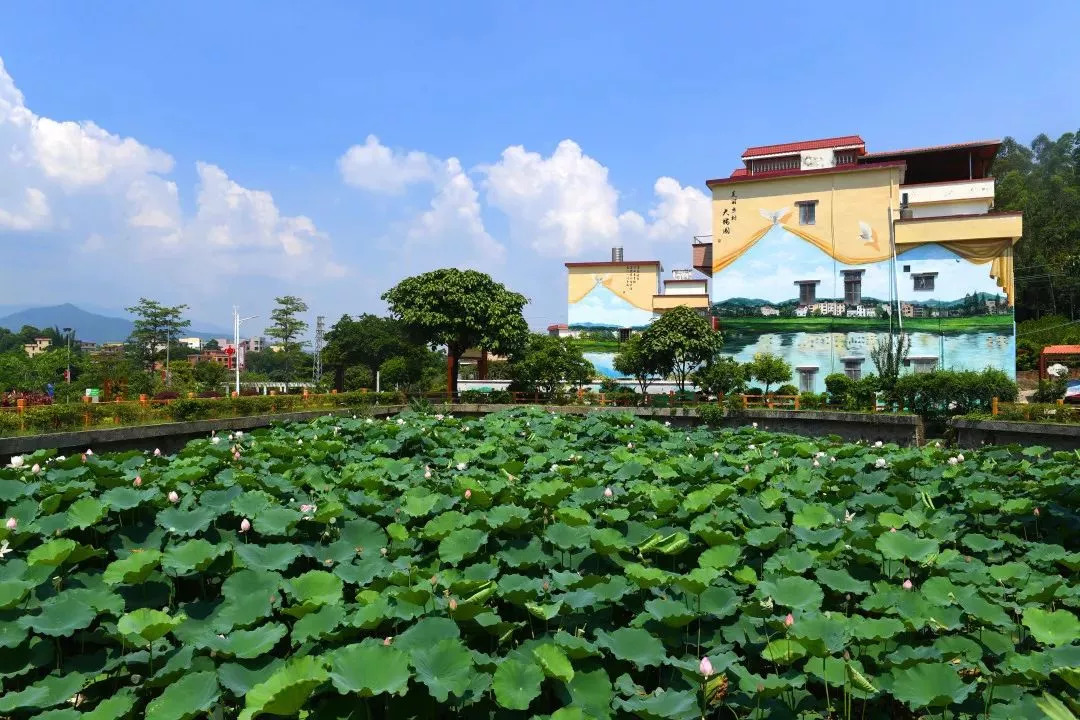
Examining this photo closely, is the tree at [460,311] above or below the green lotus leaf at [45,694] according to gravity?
above

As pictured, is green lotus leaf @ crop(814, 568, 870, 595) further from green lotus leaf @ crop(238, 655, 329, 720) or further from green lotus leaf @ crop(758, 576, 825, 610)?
green lotus leaf @ crop(238, 655, 329, 720)

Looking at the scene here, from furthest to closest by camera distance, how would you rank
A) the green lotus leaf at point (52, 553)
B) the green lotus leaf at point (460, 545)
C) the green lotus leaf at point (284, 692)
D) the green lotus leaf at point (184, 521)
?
the green lotus leaf at point (184, 521) → the green lotus leaf at point (460, 545) → the green lotus leaf at point (52, 553) → the green lotus leaf at point (284, 692)

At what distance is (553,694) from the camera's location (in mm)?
2582

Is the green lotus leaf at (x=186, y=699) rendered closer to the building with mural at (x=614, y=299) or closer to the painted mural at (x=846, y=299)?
the painted mural at (x=846, y=299)

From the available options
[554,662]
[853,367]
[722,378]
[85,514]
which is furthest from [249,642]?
[853,367]

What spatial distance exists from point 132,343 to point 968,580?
68922mm

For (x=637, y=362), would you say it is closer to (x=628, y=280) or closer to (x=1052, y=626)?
(x=628, y=280)

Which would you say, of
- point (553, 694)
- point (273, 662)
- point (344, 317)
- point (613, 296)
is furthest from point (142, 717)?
point (344, 317)

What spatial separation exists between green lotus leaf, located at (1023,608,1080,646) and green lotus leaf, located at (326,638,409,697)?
2552mm

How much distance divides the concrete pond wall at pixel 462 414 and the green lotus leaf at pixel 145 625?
27.9ft

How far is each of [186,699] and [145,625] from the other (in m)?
0.42

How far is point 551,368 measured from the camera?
25.3 m

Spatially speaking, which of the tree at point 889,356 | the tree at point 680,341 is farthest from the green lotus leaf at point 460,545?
the tree at point 889,356

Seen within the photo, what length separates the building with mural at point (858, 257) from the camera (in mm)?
24703
